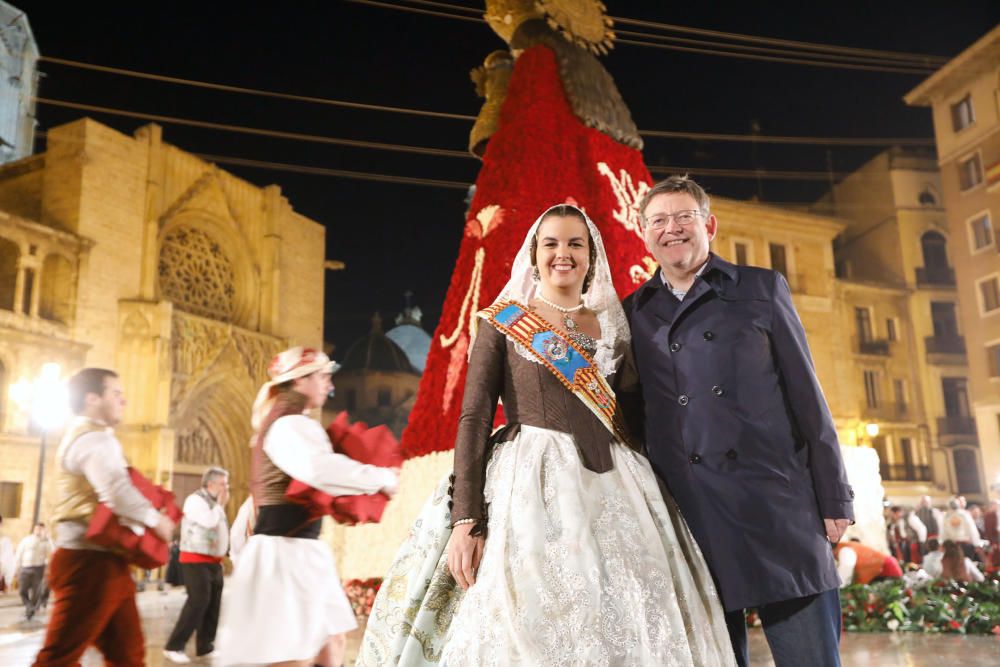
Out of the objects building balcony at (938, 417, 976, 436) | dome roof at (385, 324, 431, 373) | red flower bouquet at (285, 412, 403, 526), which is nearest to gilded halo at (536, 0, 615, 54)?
red flower bouquet at (285, 412, 403, 526)

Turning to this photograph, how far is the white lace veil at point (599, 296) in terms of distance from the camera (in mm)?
2160

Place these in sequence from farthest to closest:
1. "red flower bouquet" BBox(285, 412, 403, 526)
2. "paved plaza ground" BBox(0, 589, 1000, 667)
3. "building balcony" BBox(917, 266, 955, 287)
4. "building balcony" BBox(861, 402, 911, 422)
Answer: "building balcony" BBox(917, 266, 955, 287), "building balcony" BBox(861, 402, 911, 422), "paved plaza ground" BBox(0, 589, 1000, 667), "red flower bouquet" BBox(285, 412, 403, 526)

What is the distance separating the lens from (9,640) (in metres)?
7.08

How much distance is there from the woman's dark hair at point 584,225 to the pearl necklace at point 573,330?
0.12 m

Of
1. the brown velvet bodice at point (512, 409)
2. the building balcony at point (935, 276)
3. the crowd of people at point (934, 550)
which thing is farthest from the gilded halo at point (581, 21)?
the building balcony at point (935, 276)

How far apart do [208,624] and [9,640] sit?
2.51 m

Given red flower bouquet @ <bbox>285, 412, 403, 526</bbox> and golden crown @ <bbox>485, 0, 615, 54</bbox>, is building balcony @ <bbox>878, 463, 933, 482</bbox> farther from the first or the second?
red flower bouquet @ <bbox>285, 412, 403, 526</bbox>

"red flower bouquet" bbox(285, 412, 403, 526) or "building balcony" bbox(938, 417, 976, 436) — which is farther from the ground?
"building balcony" bbox(938, 417, 976, 436)

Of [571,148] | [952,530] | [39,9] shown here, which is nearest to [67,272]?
[39,9]

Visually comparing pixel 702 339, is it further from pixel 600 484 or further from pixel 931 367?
pixel 931 367

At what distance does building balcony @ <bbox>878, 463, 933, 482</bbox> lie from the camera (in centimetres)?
2369

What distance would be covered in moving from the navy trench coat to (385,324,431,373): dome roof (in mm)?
40083

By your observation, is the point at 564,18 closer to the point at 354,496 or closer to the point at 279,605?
the point at 354,496

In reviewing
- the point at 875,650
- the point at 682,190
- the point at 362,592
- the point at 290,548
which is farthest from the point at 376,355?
the point at 682,190
